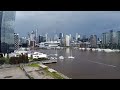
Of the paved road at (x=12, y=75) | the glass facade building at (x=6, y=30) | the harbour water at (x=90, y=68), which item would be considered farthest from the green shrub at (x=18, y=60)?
the glass facade building at (x=6, y=30)

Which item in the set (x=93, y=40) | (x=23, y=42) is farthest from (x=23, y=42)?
(x=93, y=40)

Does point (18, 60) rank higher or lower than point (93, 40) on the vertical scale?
lower

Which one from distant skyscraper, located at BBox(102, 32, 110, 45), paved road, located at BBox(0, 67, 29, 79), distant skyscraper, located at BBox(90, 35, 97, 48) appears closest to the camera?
paved road, located at BBox(0, 67, 29, 79)

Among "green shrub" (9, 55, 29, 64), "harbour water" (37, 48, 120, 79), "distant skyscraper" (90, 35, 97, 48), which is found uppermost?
"distant skyscraper" (90, 35, 97, 48)

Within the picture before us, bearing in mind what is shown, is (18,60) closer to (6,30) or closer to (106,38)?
(6,30)

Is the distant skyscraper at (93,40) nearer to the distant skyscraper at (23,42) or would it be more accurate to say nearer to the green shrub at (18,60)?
the distant skyscraper at (23,42)

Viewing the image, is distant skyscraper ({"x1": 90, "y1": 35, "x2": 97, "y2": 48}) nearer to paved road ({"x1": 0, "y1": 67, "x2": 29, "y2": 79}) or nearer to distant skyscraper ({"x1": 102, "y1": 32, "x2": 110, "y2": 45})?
distant skyscraper ({"x1": 102, "y1": 32, "x2": 110, "y2": 45})

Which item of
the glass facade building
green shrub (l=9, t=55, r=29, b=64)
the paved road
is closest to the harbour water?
green shrub (l=9, t=55, r=29, b=64)
